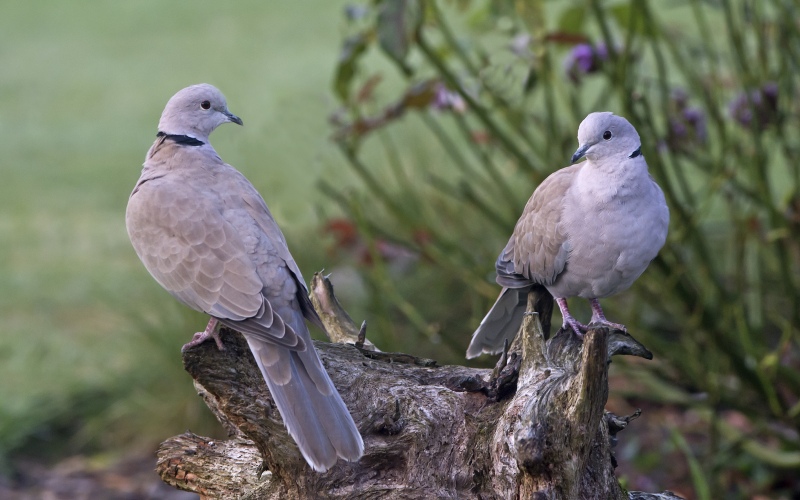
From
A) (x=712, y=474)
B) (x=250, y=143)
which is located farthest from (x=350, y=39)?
(x=250, y=143)

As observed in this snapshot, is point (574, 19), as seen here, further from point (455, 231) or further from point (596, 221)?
point (455, 231)

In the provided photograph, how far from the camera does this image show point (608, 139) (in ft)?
9.03

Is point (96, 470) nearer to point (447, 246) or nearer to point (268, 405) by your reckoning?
point (447, 246)

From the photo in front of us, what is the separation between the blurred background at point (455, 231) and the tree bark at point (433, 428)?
0.59 meters

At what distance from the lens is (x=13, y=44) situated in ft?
40.0

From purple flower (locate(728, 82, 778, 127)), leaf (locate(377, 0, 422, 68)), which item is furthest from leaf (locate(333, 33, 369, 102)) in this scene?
purple flower (locate(728, 82, 778, 127))

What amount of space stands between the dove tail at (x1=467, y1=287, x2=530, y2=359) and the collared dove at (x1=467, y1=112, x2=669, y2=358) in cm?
20

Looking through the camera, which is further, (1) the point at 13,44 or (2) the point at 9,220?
(1) the point at 13,44

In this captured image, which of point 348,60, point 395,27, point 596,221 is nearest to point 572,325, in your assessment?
point 596,221

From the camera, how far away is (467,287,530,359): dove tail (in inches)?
124

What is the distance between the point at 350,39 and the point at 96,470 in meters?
2.65

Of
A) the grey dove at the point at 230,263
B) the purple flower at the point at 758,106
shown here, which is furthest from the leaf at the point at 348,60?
the purple flower at the point at 758,106

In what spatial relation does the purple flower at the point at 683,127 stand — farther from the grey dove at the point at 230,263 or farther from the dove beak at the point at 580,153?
the grey dove at the point at 230,263

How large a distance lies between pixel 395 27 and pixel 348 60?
0.30 meters
